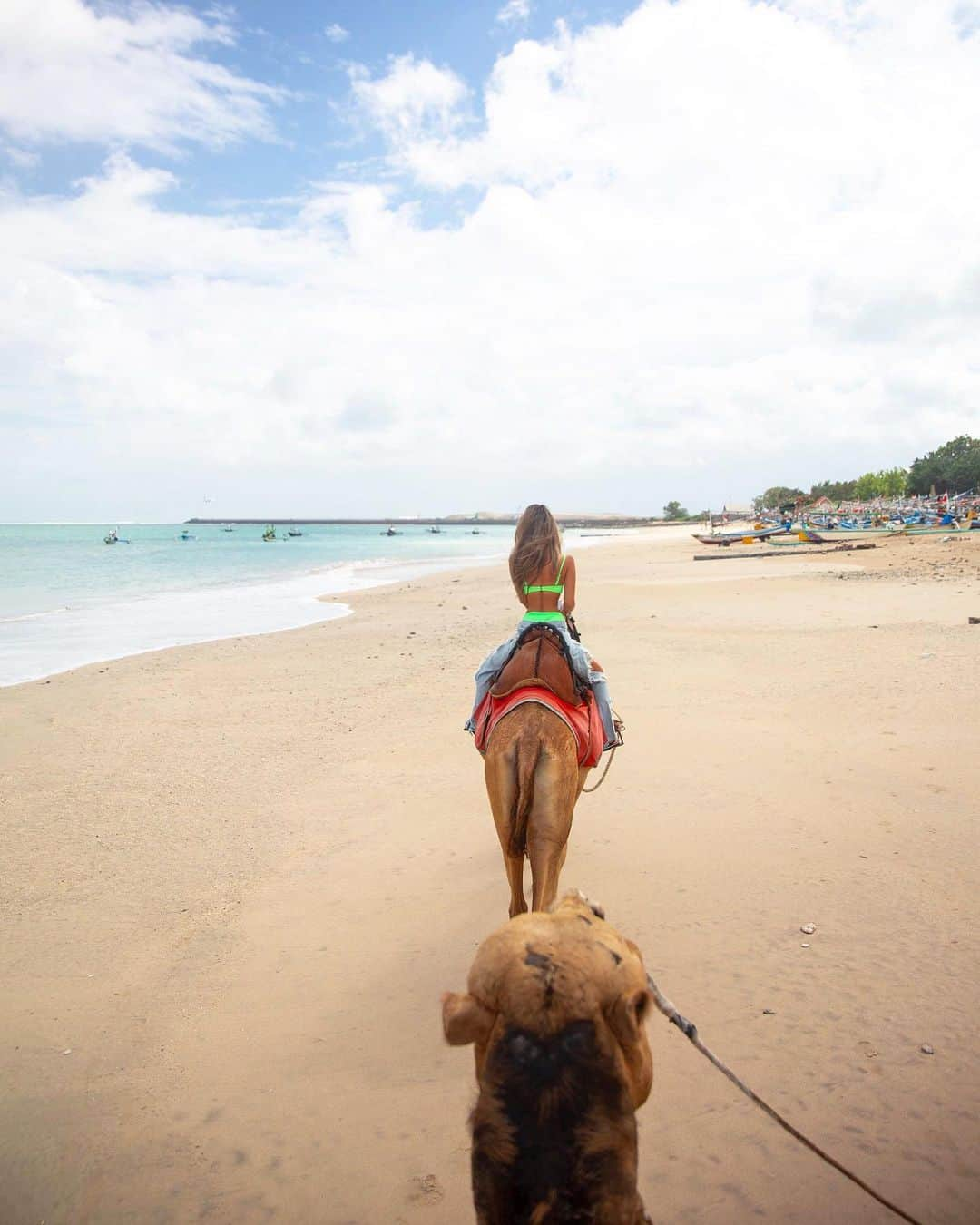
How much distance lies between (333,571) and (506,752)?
40.4 m

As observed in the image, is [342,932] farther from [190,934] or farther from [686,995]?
[686,995]

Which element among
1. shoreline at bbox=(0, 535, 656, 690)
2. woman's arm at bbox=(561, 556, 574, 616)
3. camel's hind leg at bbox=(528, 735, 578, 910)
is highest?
woman's arm at bbox=(561, 556, 574, 616)

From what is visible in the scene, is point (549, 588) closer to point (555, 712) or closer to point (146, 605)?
point (555, 712)

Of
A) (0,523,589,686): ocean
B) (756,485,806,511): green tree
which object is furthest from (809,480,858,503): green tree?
(0,523,589,686): ocean

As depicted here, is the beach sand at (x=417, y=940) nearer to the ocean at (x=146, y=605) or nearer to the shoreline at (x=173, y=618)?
the shoreline at (x=173, y=618)

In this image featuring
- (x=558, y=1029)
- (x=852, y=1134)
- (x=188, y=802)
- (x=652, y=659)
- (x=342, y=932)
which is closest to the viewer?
(x=558, y=1029)

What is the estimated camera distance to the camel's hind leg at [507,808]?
3.78 meters

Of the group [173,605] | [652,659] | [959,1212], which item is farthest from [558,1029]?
[173,605]

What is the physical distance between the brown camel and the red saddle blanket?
0.49ft

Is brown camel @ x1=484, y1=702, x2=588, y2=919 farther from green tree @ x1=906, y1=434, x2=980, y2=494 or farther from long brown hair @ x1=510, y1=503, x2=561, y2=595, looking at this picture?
green tree @ x1=906, y1=434, x2=980, y2=494

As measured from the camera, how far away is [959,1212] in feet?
8.78

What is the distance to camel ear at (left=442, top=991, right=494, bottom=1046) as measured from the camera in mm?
1751

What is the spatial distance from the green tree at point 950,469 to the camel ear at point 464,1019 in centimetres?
9165

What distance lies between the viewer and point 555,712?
4.13 m
